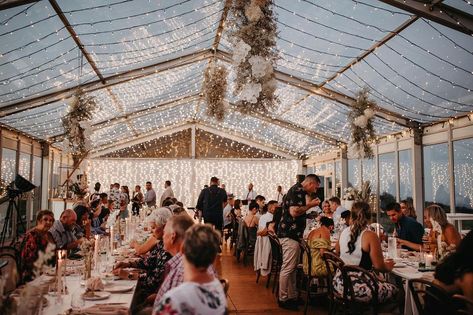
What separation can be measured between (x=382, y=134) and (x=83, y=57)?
340 inches

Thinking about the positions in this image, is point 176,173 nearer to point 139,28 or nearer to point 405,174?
point 405,174

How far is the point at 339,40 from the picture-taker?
8.11 m

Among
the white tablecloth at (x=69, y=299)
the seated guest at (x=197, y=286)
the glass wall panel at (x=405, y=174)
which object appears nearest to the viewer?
the seated guest at (x=197, y=286)

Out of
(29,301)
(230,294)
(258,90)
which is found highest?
(258,90)

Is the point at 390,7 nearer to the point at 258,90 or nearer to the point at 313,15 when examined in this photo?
the point at 313,15

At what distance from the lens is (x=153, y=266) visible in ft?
11.9

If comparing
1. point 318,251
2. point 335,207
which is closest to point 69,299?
point 318,251

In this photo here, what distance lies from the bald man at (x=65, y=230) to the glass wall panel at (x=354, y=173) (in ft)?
36.9

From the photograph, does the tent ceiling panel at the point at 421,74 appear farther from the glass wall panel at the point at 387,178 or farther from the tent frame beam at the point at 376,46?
the glass wall panel at the point at 387,178

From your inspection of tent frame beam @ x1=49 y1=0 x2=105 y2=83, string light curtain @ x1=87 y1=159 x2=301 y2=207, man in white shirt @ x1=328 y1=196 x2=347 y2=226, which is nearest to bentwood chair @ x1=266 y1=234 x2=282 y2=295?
man in white shirt @ x1=328 y1=196 x2=347 y2=226

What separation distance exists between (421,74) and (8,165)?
34.2 ft

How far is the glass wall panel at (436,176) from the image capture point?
9766 mm

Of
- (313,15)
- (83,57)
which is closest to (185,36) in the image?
(83,57)

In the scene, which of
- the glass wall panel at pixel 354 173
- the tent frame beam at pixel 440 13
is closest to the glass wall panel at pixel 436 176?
the glass wall panel at pixel 354 173
